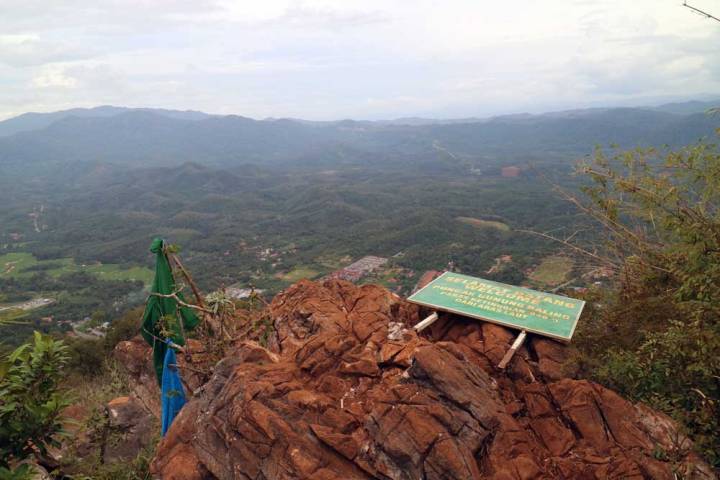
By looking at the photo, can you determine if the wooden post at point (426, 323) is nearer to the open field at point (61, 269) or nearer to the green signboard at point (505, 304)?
the green signboard at point (505, 304)

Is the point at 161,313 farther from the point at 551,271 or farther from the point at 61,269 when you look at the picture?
the point at 61,269

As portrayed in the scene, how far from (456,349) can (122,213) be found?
448 feet

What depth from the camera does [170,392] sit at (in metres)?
8.35

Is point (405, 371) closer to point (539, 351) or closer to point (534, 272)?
point (539, 351)

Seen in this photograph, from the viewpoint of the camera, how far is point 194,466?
653 centimetres

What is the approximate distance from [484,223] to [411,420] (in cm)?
8568

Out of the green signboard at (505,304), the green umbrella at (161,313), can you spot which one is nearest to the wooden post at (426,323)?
the green signboard at (505,304)

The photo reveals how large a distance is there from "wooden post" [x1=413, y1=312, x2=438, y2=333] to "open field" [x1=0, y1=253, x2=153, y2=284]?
73.1m

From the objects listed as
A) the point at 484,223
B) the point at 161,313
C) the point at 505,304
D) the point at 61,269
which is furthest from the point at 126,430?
the point at 61,269

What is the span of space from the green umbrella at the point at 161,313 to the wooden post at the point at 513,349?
5.91m

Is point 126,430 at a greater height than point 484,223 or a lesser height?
greater

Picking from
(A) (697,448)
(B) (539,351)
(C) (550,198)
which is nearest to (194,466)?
(B) (539,351)

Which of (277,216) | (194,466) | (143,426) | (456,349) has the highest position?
(456,349)

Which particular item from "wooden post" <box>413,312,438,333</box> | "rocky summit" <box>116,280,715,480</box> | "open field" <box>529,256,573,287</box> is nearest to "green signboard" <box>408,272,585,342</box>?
"wooden post" <box>413,312,438,333</box>
